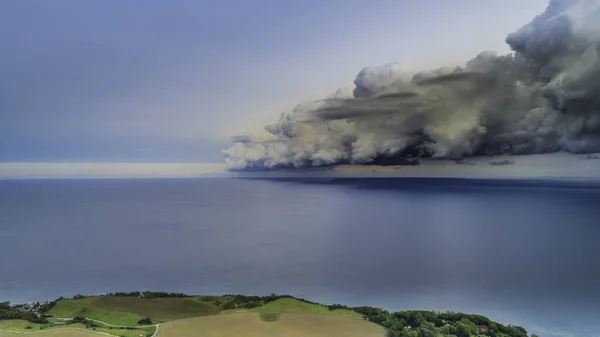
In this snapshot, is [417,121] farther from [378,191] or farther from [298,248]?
[378,191]

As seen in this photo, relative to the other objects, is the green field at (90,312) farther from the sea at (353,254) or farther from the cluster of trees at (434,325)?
the cluster of trees at (434,325)

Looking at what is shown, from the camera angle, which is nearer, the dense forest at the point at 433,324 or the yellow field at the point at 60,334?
the yellow field at the point at 60,334

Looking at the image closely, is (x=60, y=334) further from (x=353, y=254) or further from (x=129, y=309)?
(x=353, y=254)

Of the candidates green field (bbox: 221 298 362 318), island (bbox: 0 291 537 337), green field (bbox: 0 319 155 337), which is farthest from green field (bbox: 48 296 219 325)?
green field (bbox: 221 298 362 318)

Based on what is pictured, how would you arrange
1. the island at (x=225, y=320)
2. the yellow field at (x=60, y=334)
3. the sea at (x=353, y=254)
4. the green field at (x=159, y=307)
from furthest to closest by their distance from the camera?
the sea at (x=353, y=254) → the green field at (x=159, y=307) → the island at (x=225, y=320) → the yellow field at (x=60, y=334)

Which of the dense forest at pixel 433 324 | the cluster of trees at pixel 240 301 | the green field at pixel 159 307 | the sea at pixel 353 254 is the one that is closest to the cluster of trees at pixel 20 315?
the green field at pixel 159 307

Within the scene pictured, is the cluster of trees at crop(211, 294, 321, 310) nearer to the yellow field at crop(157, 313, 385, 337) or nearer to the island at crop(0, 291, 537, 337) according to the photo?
the island at crop(0, 291, 537, 337)
